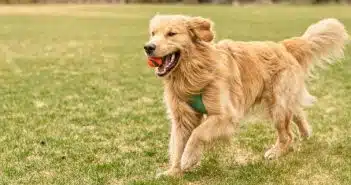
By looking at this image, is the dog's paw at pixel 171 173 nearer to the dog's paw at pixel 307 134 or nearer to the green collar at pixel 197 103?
the green collar at pixel 197 103

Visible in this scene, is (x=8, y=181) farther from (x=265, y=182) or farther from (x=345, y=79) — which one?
(x=345, y=79)

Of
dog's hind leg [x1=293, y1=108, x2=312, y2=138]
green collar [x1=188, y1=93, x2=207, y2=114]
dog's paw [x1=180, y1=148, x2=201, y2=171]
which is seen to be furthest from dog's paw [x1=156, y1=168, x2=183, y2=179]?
dog's hind leg [x1=293, y1=108, x2=312, y2=138]

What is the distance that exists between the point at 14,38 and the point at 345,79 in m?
16.8

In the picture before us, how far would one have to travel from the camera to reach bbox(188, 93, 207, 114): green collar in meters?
5.70

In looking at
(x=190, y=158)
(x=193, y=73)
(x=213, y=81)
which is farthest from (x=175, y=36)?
(x=190, y=158)

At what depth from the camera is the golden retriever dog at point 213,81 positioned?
18.2ft

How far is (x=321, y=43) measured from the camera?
7.11 metres

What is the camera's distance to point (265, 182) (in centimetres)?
544

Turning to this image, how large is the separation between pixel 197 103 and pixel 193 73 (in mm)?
328

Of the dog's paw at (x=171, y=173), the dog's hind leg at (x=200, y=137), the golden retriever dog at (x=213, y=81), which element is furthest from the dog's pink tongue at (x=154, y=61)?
the dog's paw at (x=171, y=173)

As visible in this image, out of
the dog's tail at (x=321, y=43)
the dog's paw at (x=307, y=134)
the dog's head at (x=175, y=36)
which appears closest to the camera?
the dog's head at (x=175, y=36)

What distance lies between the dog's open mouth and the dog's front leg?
462 millimetres

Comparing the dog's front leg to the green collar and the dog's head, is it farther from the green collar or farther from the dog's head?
the dog's head

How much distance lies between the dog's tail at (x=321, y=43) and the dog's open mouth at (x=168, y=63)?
2.00 meters
